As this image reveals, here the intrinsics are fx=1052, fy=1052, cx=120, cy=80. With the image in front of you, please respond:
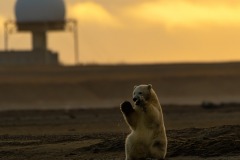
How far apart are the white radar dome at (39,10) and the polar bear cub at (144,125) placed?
6313cm

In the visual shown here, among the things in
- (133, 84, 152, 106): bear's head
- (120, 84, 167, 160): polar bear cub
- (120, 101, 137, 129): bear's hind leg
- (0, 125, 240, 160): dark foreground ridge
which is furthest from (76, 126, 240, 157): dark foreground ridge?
(133, 84, 152, 106): bear's head

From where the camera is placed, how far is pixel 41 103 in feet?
226

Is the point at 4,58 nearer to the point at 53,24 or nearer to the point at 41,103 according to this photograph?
the point at 53,24

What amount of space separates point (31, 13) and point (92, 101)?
15.0 m

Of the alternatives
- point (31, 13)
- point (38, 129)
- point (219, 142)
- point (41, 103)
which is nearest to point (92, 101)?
point (41, 103)

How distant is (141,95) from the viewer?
1950cm

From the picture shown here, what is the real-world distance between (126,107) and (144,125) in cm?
60

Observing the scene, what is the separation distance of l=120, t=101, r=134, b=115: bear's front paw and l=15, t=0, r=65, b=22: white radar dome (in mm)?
63368

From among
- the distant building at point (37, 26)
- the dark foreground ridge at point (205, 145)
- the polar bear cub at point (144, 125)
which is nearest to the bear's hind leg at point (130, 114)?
the polar bear cub at point (144, 125)

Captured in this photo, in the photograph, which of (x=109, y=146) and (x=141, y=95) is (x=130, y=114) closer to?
(x=141, y=95)

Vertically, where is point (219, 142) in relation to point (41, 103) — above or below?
above

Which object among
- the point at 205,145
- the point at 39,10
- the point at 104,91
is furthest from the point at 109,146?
the point at 39,10

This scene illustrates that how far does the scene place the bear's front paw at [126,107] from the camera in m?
19.2

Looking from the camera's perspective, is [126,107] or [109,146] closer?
[126,107]
